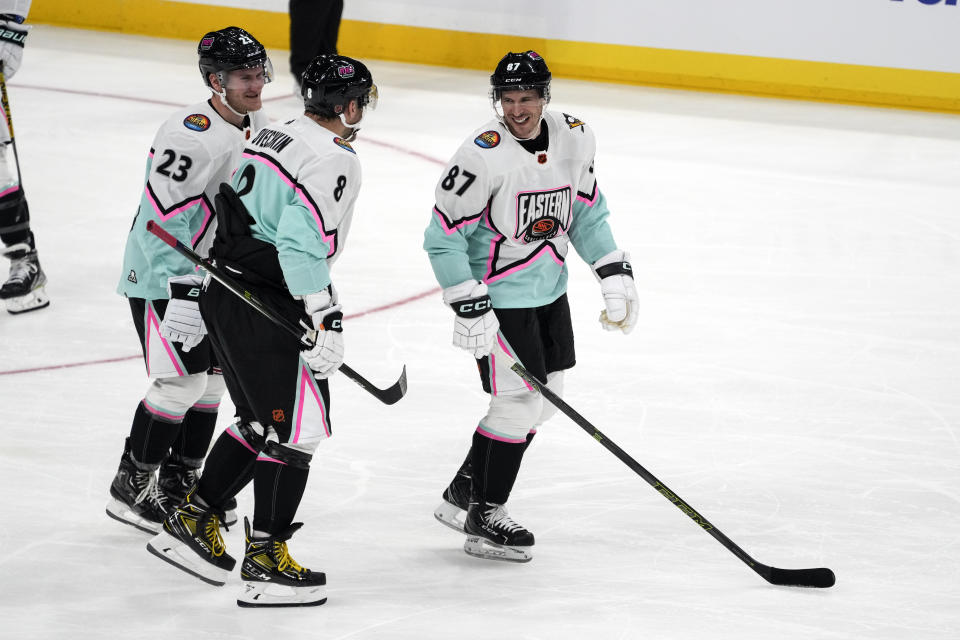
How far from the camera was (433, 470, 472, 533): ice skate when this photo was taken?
129 inches

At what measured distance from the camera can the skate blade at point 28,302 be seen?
15.8ft

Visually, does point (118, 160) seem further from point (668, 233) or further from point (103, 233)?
point (668, 233)

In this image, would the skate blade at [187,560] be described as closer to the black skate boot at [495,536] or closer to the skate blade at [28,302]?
the black skate boot at [495,536]

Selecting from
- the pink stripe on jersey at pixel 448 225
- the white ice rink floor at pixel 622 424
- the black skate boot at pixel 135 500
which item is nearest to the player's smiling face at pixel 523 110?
the pink stripe on jersey at pixel 448 225

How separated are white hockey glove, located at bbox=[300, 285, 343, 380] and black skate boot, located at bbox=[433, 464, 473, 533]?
0.73 metres

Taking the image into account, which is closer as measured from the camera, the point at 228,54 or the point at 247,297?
the point at 247,297

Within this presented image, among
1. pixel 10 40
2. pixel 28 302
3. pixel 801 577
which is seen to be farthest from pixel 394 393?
pixel 10 40

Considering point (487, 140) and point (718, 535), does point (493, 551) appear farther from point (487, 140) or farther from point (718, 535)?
point (487, 140)

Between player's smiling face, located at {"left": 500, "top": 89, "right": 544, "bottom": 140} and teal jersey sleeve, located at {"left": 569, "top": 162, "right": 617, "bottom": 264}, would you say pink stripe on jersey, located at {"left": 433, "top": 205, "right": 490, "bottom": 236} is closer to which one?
player's smiling face, located at {"left": 500, "top": 89, "right": 544, "bottom": 140}

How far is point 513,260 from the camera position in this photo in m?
3.06

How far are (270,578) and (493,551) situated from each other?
591mm

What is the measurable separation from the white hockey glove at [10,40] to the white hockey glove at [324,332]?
268cm

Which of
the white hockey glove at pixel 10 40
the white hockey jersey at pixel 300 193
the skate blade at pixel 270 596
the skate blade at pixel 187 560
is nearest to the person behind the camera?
the white hockey jersey at pixel 300 193

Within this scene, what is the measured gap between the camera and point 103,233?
5840mm
